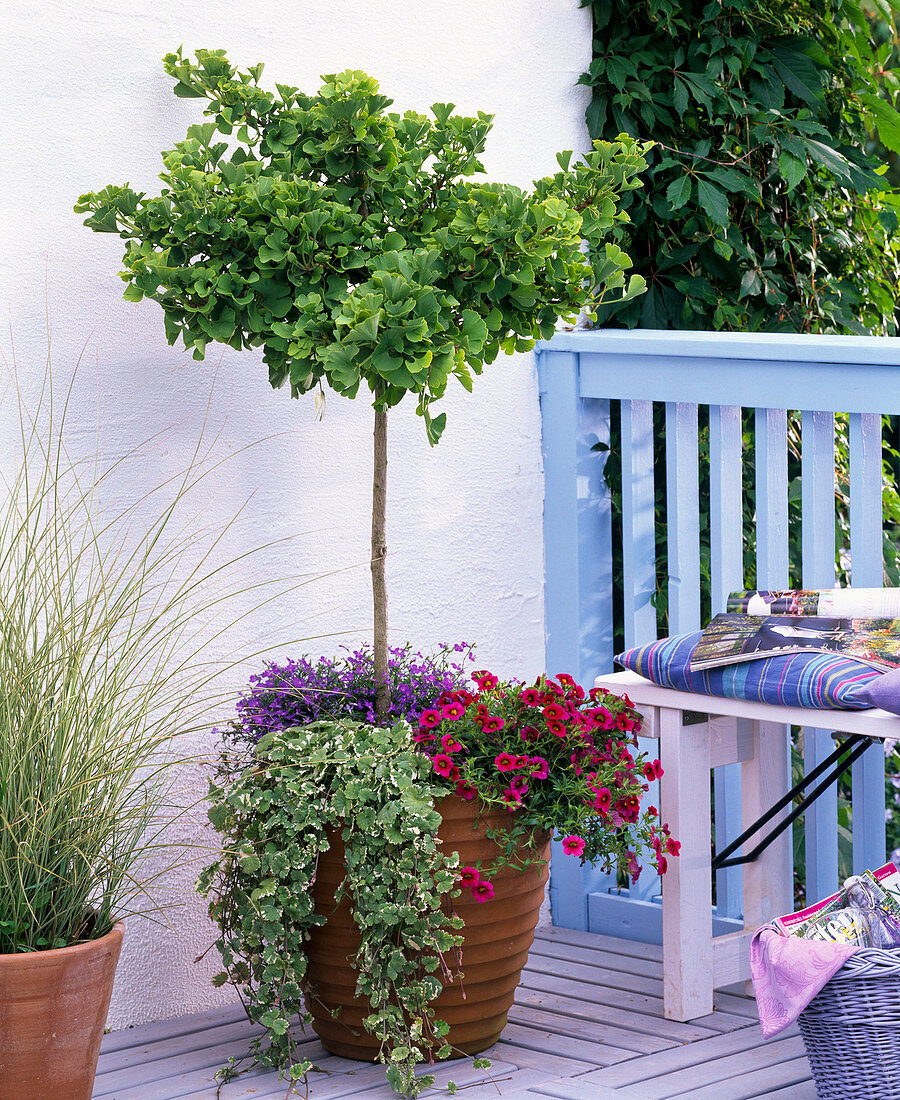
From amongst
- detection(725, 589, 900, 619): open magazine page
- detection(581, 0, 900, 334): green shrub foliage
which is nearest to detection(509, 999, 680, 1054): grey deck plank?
detection(725, 589, 900, 619): open magazine page

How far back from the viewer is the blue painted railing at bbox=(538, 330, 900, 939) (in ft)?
9.23

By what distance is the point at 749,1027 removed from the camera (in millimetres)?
2732

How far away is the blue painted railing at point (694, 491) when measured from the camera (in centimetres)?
281

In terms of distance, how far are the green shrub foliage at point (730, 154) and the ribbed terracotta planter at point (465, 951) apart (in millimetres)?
1443

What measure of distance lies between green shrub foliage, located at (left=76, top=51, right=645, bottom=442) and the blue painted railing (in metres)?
0.53

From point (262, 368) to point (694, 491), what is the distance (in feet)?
3.20

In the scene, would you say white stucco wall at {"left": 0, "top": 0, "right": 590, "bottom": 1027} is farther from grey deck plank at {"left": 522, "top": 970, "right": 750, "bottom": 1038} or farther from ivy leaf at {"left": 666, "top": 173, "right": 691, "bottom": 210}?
grey deck plank at {"left": 522, "top": 970, "right": 750, "bottom": 1038}

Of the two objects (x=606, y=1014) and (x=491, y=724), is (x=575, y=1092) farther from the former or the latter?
(x=491, y=724)

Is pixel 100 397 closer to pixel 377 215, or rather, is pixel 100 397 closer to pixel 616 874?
pixel 377 215

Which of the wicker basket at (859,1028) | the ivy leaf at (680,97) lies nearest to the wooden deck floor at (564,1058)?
the wicker basket at (859,1028)

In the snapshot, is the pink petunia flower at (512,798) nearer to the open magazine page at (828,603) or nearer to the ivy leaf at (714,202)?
the open magazine page at (828,603)

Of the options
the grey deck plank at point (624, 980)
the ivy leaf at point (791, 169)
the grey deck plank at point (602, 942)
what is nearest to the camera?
the grey deck plank at point (624, 980)

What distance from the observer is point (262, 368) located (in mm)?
2926

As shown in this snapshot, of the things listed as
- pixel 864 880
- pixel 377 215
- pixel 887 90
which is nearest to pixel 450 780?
pixel 864 880
